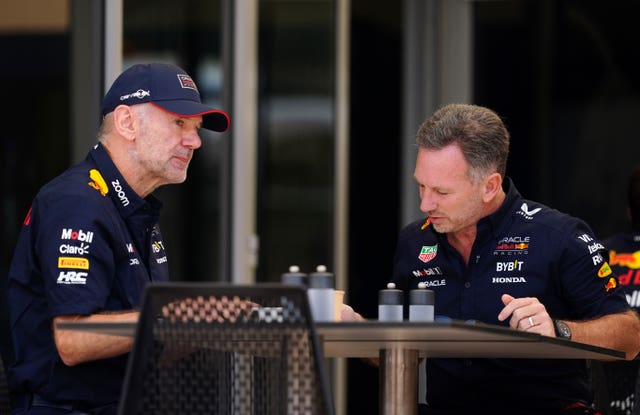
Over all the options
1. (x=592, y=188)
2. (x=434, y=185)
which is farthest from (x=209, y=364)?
(x=592, y=188)

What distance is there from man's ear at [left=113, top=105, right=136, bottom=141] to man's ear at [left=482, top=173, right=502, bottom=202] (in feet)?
3.45

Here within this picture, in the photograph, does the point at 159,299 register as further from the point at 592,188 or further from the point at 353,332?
the point at 592,188

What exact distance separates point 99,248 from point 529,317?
1082 millimetres

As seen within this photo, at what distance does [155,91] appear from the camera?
12.5 ft

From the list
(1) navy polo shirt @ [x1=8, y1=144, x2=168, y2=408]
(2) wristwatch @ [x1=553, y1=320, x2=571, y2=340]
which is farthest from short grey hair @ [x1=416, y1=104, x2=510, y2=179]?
(1) navy polo shirt @ [x1=8, y1=144, x2=168, y2=408]

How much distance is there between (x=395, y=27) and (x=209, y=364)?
513 centimetres

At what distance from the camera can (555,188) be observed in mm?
7469

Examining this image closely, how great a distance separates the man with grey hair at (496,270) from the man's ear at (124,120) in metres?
0.84

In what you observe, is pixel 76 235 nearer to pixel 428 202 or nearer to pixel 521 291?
pixel 428 202

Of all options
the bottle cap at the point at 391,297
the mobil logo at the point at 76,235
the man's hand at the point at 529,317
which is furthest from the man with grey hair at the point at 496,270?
the mobil logo at the point at 76,235

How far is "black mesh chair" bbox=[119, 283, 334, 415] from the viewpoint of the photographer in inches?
105

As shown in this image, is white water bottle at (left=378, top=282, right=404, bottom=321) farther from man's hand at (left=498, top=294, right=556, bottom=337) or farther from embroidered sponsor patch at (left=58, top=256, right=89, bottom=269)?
embroidered sponsor patch at (left=58, top=256, right=89, bottom=269)

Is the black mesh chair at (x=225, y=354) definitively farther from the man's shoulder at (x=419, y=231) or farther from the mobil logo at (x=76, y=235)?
the man's shoulder at (x=419, y=231)

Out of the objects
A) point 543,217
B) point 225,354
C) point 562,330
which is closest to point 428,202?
point 543,217
